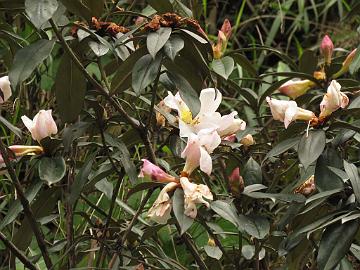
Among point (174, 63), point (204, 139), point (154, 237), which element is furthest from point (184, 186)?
point (154, 237)

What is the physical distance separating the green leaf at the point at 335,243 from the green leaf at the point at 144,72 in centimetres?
33

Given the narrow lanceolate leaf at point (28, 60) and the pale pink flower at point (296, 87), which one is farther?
the pale pink flower at point (296, 87)

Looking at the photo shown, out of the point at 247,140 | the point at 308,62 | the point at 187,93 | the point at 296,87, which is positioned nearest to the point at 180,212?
the point at 187,93

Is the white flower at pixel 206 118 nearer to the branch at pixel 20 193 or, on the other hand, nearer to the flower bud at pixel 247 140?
the flower bud at pixel 247 140

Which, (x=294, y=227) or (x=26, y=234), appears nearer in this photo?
(x=294, y=227)

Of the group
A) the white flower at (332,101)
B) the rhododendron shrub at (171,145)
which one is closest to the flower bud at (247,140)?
the rhododendron shrub at (171,145)

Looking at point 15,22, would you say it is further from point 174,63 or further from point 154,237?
point 174,63

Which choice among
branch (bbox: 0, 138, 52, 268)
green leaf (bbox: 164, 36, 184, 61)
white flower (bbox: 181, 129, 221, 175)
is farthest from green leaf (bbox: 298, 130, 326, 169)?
branch (bbox: 0, 138, 52, 268)

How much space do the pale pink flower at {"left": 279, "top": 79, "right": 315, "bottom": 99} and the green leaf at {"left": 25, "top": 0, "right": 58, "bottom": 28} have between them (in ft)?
A: 2.17

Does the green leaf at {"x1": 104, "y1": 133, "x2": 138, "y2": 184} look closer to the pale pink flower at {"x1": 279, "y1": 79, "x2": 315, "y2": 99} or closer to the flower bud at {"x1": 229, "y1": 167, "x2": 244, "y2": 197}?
the flower bud at {"x1": 229, "y1": 167, "x2": 244, "y2": 197}

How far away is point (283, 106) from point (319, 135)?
0.39 feet

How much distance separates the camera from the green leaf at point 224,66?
151 cm

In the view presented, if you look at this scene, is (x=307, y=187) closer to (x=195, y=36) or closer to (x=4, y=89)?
(x=195, y=36)

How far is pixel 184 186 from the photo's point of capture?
1136 millimetres
